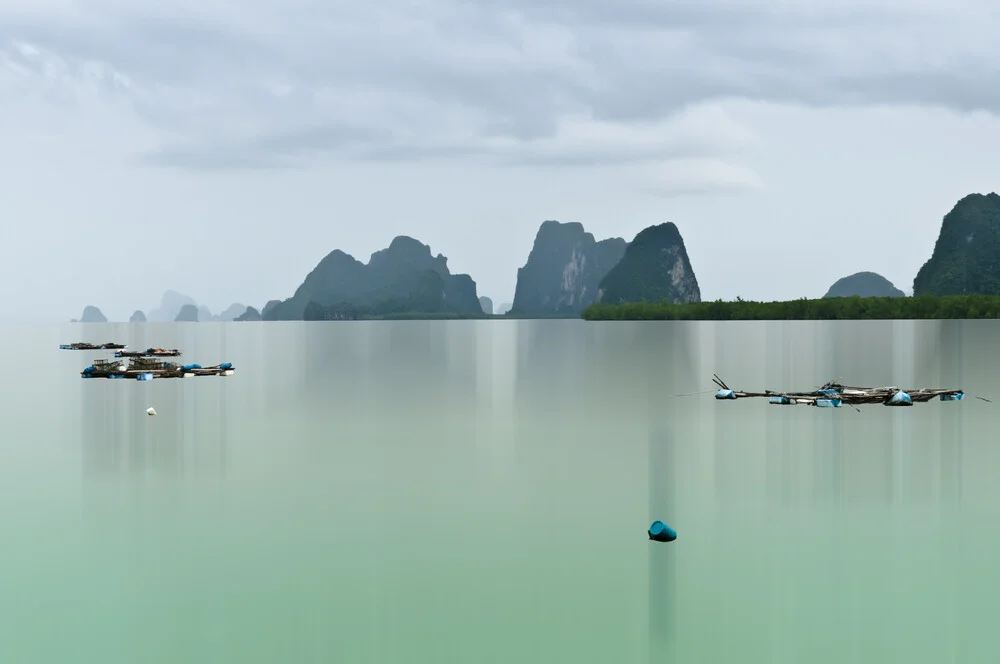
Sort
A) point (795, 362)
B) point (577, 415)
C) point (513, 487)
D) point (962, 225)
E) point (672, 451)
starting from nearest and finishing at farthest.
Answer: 1. point (513, 487)
2. point (672, 451)
3. point (577, 415)
4. point (795, 362)
5. point (962, 225)

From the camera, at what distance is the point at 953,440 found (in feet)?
68.5

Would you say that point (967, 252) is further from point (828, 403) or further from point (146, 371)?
point (146, 371)

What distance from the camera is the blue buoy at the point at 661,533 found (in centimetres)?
1242

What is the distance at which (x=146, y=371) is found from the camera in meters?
44.1

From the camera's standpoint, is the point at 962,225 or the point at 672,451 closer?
the point at 672,451

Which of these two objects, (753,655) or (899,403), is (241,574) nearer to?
(753,655)

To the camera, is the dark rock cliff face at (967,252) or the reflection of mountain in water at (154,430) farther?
the dark rock cliff face at (967,252)

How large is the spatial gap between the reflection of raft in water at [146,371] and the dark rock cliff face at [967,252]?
165 metres

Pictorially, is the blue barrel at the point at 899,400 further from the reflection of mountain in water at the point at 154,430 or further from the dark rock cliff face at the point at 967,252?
the dark rock cliff face at the point at 967,252

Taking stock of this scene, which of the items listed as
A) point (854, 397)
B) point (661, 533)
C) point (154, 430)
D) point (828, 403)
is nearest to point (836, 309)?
point (854, 397)

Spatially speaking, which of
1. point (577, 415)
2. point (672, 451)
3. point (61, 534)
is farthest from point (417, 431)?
point (61, 534)

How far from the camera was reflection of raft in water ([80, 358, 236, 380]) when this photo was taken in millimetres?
43625

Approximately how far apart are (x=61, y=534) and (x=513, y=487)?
780 centimetres

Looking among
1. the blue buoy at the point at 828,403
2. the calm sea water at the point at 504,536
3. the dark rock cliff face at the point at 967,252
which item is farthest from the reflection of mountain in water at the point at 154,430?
the dark rock cliff face at the point at 967,252
